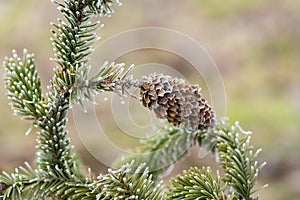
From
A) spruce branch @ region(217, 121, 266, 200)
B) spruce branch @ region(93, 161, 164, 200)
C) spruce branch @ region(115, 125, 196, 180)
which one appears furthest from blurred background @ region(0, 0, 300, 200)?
spruce branch @ region(93, 161, 164, 200)

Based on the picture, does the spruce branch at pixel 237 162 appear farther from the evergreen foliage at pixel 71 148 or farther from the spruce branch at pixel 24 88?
the spruce branch at pixel 24 88

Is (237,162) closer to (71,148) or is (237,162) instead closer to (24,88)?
(71,148)

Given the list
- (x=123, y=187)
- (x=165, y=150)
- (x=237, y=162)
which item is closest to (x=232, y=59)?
(x=165, y=150)

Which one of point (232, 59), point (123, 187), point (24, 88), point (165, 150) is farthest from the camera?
point (232, 59)

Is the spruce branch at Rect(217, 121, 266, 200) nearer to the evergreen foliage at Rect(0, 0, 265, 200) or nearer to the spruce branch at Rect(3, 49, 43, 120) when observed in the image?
the evergreen foliage at Rect(0, 0, 265, 200)

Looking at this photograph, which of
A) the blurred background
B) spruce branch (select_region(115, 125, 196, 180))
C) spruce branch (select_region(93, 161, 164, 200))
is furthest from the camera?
the blurred background

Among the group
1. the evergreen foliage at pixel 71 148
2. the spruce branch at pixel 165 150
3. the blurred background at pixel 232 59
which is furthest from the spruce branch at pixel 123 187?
the blurred background at pixel 232 59

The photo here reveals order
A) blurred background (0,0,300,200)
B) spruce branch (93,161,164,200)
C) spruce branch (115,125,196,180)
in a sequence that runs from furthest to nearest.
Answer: blurred background (0,0,300,200)
spruce branch (115,125,196,180)
spruce branch (93,161,164,200)
